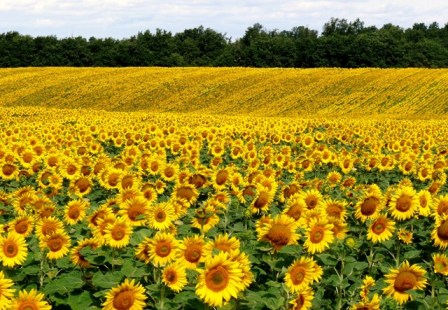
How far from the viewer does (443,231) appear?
4852mm

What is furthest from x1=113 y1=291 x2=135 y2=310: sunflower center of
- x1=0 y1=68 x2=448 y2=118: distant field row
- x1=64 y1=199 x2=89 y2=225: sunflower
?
x1=0 y1=68 x2=448 y2=118: distant field row

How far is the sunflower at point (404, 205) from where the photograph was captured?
5.49 m

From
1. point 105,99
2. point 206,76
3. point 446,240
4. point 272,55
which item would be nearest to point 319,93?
point 206,76

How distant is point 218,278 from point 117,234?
151 centimetres

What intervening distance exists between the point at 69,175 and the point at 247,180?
2.61m

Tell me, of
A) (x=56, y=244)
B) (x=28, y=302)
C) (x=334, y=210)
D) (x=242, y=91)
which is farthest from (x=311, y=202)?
(x=242, y=91)

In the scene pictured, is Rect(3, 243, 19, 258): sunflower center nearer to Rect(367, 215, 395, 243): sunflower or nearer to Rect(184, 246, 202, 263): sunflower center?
Rect(184, 246, 202, 263): sunflower center

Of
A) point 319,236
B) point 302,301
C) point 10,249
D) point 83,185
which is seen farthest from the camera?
point 83,185

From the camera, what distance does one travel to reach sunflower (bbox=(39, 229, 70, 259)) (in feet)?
15.4

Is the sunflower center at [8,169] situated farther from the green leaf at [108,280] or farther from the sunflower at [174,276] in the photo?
the sunflower at [174,276]

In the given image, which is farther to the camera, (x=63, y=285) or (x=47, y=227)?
(x=47, y=227)

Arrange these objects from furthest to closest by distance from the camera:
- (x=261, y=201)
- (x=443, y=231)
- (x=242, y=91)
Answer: (x=242, y=91), (x=261, y=201), (x=443, y=231)

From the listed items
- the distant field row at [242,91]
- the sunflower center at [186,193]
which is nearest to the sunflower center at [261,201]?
the sunflower center at [186,193]

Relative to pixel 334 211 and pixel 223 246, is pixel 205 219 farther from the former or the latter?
pixel 223 246
